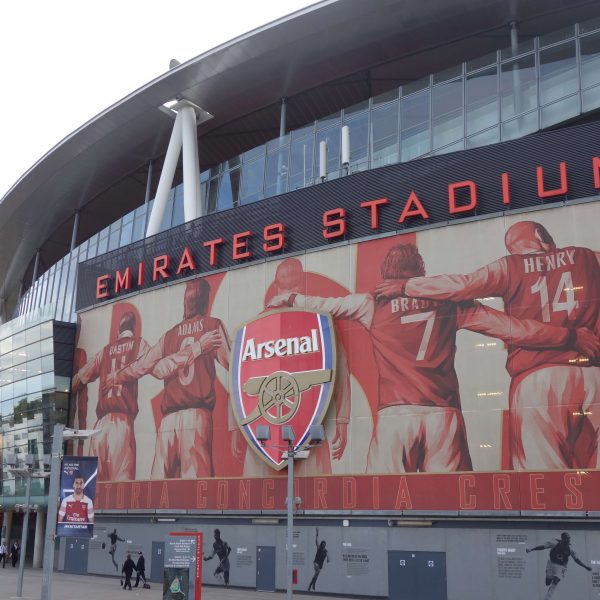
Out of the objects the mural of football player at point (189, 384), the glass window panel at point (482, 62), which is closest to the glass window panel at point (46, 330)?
the mural of football player at point (189, 384)

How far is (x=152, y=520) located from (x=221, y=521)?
192 inches

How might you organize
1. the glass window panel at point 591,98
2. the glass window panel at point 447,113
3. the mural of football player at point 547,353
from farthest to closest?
the glass window panel at point 447,113 < the glass window panel at point 591,98 < the mural of football player at point 547,353

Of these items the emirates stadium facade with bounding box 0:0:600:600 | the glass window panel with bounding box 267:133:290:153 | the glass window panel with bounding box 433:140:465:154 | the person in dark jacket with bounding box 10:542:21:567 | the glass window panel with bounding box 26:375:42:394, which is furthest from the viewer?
the person in dark jacket with bounding box 10:542:21:567

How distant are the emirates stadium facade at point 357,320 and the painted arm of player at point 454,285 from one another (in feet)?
0.39

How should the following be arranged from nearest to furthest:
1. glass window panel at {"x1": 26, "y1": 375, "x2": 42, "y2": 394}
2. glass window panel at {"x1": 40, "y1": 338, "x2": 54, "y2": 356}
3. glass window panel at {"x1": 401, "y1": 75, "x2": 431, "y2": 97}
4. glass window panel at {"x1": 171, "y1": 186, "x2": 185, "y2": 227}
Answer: glass window panel at {"x1": 401, "y1": 75, "x2": 431, "y2": 97}, glass window panel at {"x1": 40, "y1": 338, "x2": 54, "y2": 356}, glass window panel at {"x1": 26, "y1": 375, "x2": 42, "y2": 394}, glass window panel at {"x1": 171, "y1": 186, "x2": 185, "y2": 227}

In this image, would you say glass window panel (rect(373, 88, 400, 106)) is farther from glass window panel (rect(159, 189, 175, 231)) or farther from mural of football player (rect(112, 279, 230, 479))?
glass window panel (rect(159, 189, 175, 231))

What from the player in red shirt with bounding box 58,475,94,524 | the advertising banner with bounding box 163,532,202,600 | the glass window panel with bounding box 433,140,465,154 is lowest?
the advertising banner with bounding box 163,532,202,600

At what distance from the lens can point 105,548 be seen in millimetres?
40562

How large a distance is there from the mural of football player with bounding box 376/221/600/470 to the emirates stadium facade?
0.26 ft

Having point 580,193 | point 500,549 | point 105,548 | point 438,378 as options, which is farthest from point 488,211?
point 105,548

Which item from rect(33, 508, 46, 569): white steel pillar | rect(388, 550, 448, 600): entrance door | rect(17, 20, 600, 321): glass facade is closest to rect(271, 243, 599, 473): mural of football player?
rect(388, 550, 448, 600): entrance door

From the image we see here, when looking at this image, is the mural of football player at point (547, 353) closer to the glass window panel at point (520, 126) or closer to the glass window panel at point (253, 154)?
the glass window panel at point (520, 126)

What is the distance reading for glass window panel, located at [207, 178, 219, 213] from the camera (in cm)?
4722

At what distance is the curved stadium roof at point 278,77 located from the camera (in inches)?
1523
